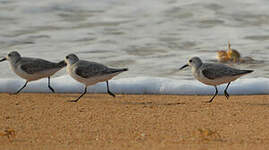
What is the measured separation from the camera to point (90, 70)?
7.26 meters

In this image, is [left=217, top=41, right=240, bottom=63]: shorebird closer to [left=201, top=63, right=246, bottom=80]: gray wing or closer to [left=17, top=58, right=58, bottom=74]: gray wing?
[left=201, top=63, right=246, bottom=80]: gray wing

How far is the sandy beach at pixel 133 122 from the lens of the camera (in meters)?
5.04

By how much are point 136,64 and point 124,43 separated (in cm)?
174

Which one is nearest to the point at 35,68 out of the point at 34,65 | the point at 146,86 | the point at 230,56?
the point at 34,65

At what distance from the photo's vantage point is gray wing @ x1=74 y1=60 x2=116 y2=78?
7.22 m

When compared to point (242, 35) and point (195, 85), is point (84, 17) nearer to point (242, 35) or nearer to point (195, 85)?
point (242, 35)

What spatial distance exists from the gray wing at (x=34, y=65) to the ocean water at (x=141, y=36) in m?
0.45

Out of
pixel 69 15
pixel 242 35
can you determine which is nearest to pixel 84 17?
pixel 69 15

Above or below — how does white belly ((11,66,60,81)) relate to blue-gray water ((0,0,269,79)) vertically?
below

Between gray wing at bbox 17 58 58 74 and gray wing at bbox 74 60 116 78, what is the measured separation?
47cm

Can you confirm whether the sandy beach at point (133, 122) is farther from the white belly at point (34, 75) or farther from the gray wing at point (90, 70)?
the gray wing at point (90, 70)

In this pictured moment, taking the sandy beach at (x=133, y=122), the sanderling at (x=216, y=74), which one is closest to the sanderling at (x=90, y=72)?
the sandy beach at (x=133, y=122)

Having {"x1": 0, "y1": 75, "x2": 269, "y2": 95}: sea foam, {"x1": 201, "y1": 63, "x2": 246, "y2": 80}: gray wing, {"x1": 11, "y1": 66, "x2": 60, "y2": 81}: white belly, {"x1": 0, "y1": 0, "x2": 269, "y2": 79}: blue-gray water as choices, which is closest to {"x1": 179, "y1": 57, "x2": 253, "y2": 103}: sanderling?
{"x1": 201, "y1": 63, "x2": 246, "y2": 80}: gray wing

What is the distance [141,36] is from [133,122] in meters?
5.85
